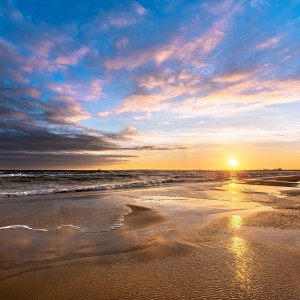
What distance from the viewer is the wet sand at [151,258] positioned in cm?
375

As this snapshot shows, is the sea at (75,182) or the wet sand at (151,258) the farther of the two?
the sea at (75,182)

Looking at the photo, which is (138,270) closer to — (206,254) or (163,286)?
(163,286)

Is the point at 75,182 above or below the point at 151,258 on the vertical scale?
below

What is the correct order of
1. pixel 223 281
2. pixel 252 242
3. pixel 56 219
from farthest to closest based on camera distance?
pixel 56 219 → pixel 252 242 → pixel 223 281

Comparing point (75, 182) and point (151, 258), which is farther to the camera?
point (75, 182)

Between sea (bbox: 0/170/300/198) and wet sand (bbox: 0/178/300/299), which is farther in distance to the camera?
sea (bbox: 0/170/300/198)

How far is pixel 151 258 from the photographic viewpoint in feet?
16.8

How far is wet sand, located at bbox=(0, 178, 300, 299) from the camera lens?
375 cm

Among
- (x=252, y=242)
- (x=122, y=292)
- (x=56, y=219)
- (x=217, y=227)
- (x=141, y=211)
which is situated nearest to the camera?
(x=122, y=292)

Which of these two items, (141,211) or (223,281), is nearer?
(223,281)

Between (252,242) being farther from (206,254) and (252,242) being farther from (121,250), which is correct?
(121,250)

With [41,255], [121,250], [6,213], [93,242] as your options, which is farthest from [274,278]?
[6,213]

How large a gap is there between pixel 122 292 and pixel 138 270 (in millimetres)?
812

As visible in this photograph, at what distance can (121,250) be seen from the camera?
18.3ft
